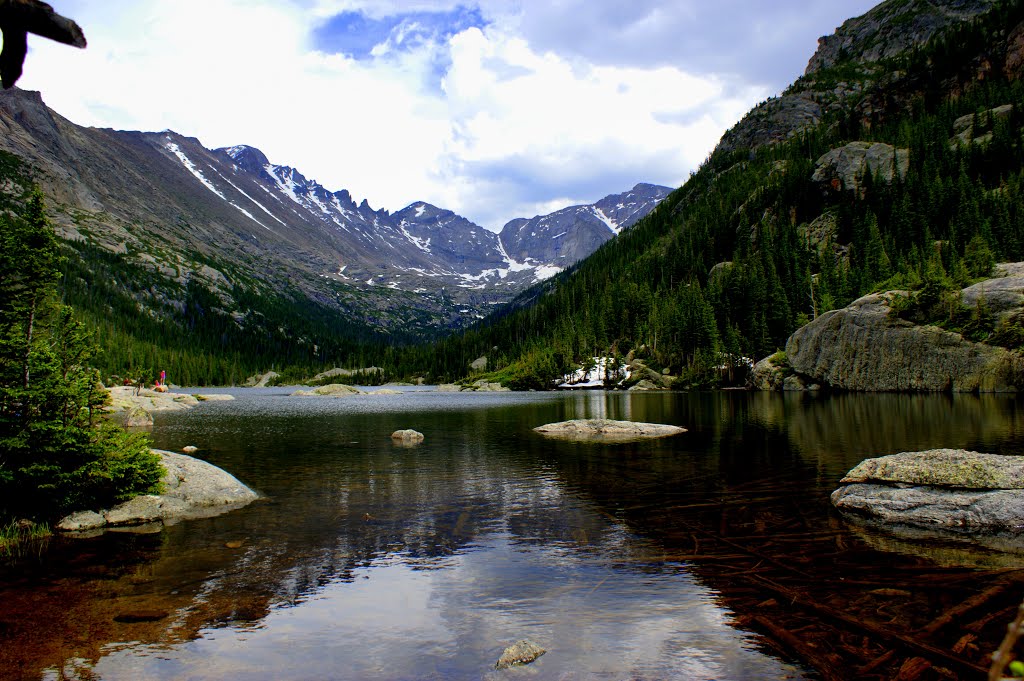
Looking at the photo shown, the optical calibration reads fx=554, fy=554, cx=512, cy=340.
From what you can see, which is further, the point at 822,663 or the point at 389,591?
the point at 389,591

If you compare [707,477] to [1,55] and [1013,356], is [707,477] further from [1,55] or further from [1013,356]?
[1013,356]

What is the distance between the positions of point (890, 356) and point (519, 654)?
8773cm

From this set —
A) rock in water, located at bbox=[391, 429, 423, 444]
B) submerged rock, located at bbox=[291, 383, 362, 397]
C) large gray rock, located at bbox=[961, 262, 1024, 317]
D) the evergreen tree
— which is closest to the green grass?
the evergreen tree

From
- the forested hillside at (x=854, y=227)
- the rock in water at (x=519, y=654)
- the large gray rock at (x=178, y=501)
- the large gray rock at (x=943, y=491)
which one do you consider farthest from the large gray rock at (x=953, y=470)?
the forested hillside at (x=854, y=227)

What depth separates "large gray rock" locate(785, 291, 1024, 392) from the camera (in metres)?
68.8

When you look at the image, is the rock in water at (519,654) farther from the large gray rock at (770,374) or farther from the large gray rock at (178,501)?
the large gray rock at (770,374)

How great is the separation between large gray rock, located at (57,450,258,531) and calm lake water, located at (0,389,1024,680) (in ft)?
4.47

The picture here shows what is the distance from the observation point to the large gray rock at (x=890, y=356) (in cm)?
6875

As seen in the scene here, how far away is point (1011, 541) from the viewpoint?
16156mm

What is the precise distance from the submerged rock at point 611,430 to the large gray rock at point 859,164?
141m

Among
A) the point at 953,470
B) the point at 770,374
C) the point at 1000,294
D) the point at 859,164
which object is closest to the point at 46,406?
the point at 953,470

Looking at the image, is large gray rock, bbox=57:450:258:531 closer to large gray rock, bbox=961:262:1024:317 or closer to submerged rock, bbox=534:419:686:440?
submerged rock, bbox=534:419:686:440

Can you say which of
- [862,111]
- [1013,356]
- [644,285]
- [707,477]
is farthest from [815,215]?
[707,477]

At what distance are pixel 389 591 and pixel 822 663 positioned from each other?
1003 centimetres
